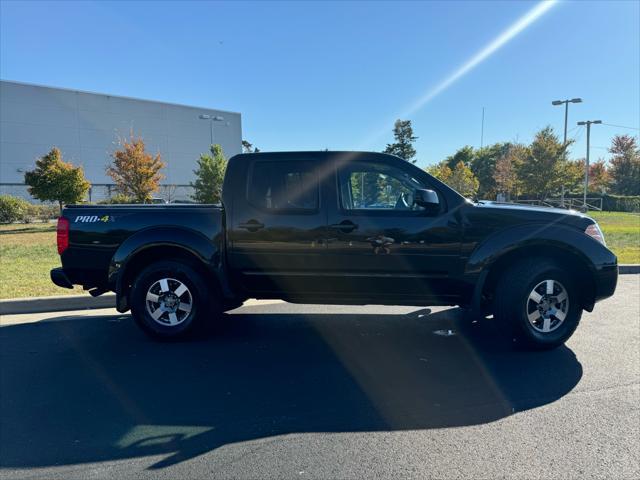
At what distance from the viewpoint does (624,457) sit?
2.61 meters

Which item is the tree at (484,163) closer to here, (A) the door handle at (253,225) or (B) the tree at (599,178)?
(B) the tree at (599,178)

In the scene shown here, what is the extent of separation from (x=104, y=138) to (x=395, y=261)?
51.1 meters

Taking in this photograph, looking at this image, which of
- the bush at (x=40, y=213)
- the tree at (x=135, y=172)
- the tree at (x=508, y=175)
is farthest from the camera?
the tree at (x=508, y=175)

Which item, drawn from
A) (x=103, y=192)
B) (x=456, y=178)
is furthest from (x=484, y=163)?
(x=103, y=192)

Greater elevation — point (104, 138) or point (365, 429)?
point (104, 138)

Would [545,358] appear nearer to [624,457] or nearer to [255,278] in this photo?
[624,457]

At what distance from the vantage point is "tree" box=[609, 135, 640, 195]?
177 feet

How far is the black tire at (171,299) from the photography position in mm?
4602

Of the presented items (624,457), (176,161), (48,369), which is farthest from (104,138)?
(624,457)

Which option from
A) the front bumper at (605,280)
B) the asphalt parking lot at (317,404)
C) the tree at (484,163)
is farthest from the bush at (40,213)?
the tree at (484,163)

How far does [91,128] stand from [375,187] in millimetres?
51026

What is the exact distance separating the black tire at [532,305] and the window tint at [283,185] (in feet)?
7.36

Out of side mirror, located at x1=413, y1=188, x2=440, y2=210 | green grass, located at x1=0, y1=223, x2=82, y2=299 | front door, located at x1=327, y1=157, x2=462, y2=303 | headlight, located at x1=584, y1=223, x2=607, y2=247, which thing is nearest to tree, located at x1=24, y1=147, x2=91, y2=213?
green grass, located at x1=0, y1=223, x2=82, y2=299

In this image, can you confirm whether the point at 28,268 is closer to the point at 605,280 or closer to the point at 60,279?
the point at 60,279
